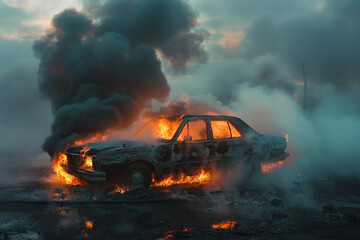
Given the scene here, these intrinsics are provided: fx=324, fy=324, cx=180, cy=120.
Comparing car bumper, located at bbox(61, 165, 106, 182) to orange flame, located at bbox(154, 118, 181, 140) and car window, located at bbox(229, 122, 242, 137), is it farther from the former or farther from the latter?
car window, located at bbox(229, 122, 242, 137)

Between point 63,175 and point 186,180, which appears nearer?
point 186,180

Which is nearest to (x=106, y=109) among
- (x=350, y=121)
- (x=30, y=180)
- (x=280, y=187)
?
(x=30, y=180)

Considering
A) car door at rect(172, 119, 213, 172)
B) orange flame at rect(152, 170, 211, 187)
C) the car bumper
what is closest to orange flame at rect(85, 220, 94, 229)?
the car bumper

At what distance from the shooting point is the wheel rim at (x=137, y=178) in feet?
19.7

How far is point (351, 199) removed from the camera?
5.77 meters

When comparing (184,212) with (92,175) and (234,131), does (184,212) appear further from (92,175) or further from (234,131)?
(234,131)

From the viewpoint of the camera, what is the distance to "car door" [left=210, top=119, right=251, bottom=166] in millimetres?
6719

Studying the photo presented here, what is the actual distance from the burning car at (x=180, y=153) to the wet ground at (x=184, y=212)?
403 mm

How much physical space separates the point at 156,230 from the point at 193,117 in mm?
3015

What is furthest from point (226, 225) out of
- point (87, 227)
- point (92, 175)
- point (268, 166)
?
point (268, 166)

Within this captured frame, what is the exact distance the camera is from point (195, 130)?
6648mm

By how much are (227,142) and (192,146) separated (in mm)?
850

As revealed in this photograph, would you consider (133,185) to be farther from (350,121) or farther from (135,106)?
(350,121)

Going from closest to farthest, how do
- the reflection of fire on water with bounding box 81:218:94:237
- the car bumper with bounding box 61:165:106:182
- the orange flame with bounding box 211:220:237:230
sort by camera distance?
the reflection of fire on water with bounding box 81:218:94:237 → the orange flame with bounding box 211:220:237:230 → the car bumper with bounding box 61:165:106:182
